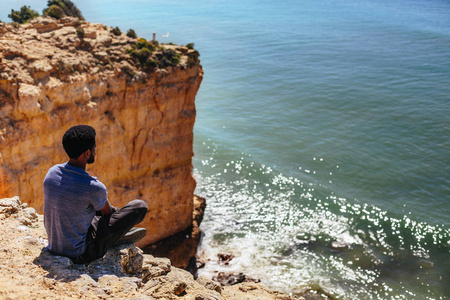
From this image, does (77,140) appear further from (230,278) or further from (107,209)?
(230,278)

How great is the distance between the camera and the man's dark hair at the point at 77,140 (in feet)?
18.7

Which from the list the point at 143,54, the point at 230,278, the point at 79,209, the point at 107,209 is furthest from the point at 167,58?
the point at 79,209

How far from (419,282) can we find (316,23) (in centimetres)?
7773

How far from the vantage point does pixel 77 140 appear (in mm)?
5738

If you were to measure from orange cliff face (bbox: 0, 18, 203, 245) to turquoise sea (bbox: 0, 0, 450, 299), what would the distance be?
5.47 metres

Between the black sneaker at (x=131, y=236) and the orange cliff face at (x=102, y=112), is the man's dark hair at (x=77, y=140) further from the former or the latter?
the orange cliff face at (x=102, y=112)

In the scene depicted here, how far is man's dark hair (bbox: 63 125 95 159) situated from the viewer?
5.71 metres

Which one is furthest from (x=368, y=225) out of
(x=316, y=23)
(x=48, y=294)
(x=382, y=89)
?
(x=316, y=23)

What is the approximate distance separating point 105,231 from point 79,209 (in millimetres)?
722

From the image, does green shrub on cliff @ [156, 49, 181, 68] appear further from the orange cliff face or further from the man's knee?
the man's knee

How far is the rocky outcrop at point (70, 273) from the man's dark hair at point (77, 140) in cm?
187

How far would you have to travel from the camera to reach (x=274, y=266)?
72.6 feet

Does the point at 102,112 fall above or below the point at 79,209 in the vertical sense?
below

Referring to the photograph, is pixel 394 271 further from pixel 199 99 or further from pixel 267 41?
pixel 267 41
